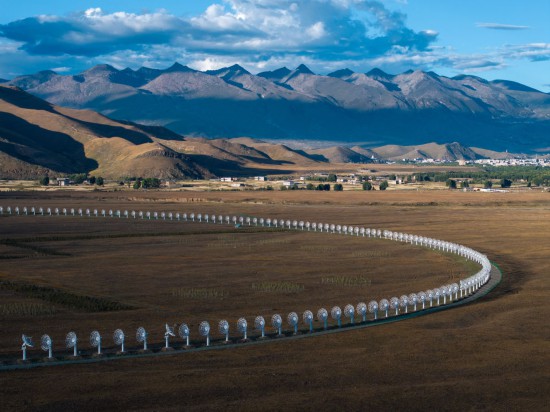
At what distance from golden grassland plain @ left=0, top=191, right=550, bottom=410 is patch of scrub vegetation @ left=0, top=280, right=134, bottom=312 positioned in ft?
1.22

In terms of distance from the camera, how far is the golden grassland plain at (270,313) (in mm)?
35500

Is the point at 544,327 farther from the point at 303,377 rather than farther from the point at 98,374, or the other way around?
the point at 98,374

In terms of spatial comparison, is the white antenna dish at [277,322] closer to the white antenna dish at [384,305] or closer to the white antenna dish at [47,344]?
the white antenna dish at [384,305]

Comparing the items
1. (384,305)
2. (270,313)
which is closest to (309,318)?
(270,313)

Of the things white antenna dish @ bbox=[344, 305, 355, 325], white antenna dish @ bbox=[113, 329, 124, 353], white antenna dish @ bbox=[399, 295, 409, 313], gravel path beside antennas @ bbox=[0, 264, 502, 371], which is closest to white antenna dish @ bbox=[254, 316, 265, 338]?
gravel path beside antennas @ bbox=[0, 264, 502, 371]

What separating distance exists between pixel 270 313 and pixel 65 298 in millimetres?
13820

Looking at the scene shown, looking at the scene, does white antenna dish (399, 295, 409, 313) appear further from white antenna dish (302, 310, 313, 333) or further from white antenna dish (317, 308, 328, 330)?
white antenna dish (302, 310, 313, 333)

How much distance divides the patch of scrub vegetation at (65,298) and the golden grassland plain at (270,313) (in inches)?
14.6

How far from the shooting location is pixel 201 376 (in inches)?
1487

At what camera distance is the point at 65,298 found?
56.4 m

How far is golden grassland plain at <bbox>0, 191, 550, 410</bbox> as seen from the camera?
35.5 meters

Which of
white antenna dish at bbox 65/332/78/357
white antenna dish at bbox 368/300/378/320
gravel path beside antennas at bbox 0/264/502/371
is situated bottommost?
gravel path beside antennas at bbox 0/264/502/371

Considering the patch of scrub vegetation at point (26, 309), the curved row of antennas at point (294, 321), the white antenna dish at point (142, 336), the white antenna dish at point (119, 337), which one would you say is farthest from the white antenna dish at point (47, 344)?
the patch of scrub vegetation at point (26, 309)

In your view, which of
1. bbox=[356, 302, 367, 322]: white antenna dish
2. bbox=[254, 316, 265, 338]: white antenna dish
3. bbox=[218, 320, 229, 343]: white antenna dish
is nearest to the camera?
bbox=[218, 320, 229, 343]: white antenna dish
